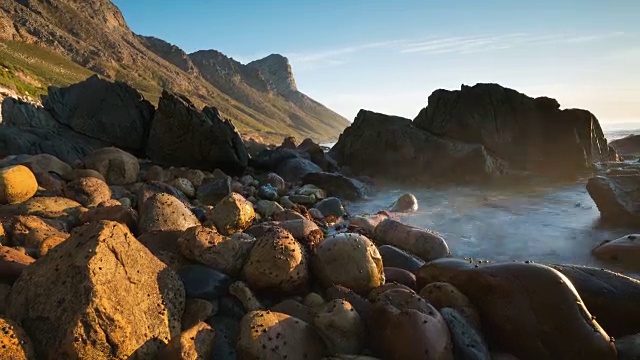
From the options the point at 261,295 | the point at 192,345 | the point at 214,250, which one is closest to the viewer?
the point at 192,345

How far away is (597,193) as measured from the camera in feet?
40.4

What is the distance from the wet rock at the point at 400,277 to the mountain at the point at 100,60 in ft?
207

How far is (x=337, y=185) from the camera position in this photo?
55.9 feet

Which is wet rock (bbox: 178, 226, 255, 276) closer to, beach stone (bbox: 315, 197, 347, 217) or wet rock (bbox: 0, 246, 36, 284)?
wet rock (bbox: 0, 246, 36, 284)

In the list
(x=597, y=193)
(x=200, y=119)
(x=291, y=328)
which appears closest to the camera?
(x=291, y=328)

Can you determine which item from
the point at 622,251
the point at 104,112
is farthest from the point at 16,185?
the point at 622,251

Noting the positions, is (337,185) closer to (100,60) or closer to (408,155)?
(408,155)

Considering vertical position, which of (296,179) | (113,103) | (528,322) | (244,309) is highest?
(113,103)

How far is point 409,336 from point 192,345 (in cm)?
191

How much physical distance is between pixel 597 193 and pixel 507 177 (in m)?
10.3

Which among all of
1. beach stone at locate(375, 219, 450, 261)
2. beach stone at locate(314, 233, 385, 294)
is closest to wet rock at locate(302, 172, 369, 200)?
beach stone at locate(375, 219, 450, 261)

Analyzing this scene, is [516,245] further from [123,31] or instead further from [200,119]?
[123,31]

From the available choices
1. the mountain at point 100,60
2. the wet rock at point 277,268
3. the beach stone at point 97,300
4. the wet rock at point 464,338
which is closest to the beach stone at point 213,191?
the wet rock at point 277,268

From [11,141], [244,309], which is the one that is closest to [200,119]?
[11,141]
